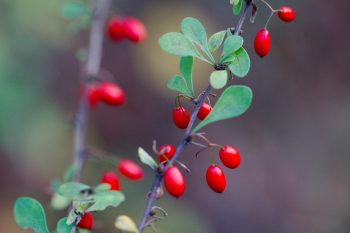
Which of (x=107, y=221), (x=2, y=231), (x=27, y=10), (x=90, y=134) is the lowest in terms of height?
(x=2, y=231)

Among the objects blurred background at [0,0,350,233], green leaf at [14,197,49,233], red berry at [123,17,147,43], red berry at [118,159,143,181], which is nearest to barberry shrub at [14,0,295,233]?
green leaf at [14,197,49,233]

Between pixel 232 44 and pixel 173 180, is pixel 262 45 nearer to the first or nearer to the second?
pixel 232 44

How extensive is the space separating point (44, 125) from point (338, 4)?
3.16 m

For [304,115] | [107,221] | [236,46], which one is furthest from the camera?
[304,115]

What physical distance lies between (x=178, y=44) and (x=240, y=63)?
15 centimetres

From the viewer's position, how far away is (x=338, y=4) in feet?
16.6

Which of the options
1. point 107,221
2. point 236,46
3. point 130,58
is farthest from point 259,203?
point 236,46

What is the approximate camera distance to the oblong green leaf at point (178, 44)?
1129 millimetres

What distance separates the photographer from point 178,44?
115 cm

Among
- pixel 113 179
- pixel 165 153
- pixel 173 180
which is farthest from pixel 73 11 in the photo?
pixel 173 180

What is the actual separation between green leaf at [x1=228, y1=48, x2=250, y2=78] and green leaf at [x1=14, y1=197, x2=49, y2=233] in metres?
0.56

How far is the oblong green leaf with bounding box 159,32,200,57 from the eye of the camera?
113 cm

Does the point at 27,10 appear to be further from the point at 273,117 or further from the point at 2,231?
the point at 273,117

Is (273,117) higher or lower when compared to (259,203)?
higher
